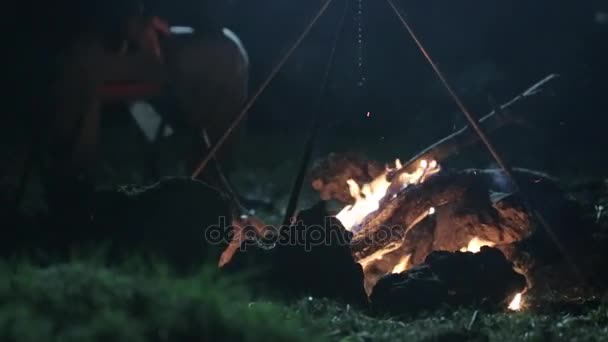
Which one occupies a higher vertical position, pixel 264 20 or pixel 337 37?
pixel 337 37

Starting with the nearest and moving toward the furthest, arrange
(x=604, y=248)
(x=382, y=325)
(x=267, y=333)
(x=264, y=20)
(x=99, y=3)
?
(x=267, y=333) < (x=382, y=325) < (x=604, y=248) < (x=99, y=3) < (x=264, y=20)

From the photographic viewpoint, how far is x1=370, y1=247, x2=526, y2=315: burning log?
5527mm

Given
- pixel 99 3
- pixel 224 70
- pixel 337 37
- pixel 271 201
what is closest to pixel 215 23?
pixel 224 70

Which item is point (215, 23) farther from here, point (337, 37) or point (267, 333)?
point (267, 333)

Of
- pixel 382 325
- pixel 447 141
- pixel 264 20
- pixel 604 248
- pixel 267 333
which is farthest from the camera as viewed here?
pixel 264 20

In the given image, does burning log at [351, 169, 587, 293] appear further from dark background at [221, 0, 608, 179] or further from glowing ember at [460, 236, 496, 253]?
dark background at [221, 0, 608, 179]

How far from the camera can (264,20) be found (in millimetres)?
13445

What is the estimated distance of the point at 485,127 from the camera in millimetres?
6508

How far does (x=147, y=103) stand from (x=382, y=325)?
214 inches

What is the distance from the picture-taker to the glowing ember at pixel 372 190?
6648 millimetres

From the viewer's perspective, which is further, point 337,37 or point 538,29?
point 538,29

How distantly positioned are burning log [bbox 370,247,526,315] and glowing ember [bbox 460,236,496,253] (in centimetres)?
48

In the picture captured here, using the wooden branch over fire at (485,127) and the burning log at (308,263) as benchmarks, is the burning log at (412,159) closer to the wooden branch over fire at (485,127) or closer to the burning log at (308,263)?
the wooden branch over fire at (485,127)

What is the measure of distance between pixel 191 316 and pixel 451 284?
197cm
